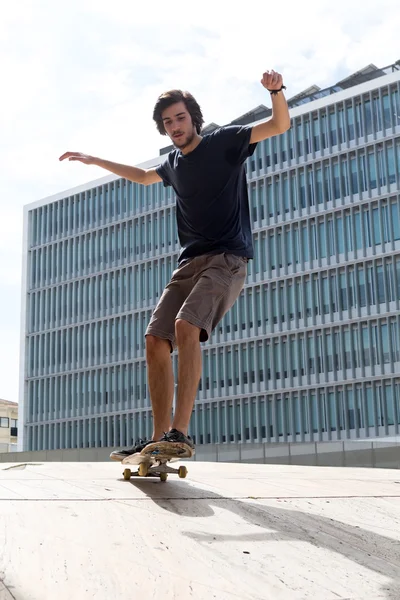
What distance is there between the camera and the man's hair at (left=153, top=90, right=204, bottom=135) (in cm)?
503

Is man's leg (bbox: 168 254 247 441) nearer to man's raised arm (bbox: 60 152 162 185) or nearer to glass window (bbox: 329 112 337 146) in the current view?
man's raised arm (bbox: 60 152 162 185)

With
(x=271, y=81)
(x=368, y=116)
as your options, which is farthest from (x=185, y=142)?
(x=368, y=116)

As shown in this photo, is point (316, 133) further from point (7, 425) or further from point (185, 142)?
point (7, 425)

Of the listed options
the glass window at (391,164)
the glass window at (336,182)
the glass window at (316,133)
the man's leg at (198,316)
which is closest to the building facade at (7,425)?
the glass window at (316,133)

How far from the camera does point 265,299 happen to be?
56.2 meters

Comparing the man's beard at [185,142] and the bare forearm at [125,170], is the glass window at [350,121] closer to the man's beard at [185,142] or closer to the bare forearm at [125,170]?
the bare forearm at [125,170]

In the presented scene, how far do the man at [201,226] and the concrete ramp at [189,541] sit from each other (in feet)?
2.52

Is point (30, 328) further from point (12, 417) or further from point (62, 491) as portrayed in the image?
point (62, 491)

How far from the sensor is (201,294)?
478 centimetres

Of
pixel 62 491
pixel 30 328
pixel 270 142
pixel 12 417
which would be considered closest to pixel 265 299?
pixel 270 142

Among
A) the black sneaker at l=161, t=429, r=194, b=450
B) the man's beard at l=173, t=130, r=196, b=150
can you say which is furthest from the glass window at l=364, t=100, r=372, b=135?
the black sneaker at l=161, t=429, r=194, b=450

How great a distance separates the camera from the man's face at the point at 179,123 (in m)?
5.03

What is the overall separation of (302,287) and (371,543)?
5112 cm

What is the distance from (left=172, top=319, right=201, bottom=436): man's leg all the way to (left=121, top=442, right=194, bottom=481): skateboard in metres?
0.18
